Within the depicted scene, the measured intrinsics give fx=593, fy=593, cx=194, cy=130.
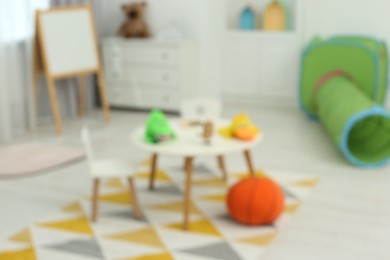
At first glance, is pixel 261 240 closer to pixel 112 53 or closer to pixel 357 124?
pixel 357 124

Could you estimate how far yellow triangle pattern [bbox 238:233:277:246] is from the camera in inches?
124

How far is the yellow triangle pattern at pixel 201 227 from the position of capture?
3309mm

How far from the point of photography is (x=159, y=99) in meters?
6.25

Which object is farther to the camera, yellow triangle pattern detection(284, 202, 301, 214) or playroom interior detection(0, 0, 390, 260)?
yellow triangle pattern detection(284, 202, 301, 214)

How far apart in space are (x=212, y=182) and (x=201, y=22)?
2.60m

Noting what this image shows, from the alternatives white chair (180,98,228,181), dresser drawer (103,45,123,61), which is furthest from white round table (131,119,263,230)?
dresser drawer (103,45,123,61)

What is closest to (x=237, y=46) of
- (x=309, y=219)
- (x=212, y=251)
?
(x=309, y=219)

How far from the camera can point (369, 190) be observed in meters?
3.95

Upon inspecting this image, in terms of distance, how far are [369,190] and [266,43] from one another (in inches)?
117

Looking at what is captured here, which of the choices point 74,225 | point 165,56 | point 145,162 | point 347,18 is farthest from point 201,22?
point 74,225

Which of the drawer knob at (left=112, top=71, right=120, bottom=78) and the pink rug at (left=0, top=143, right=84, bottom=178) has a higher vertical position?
the drawer knob at (left=112, top=71, right=120, bottom=78)

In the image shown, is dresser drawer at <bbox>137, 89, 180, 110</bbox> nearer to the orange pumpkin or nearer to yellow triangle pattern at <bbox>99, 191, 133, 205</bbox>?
yellow triangle pattern at <bbox>99, 191, 133, 205</bbox>

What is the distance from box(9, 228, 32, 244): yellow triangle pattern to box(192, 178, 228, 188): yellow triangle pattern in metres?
1.26

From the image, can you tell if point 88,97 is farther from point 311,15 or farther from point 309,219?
point 309,219
